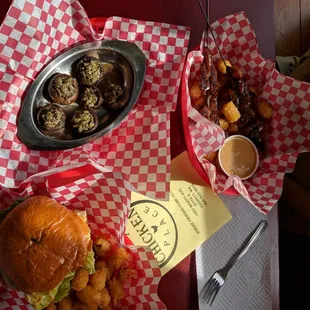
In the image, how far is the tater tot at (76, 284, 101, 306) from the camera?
123 cm

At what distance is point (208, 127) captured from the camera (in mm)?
1330

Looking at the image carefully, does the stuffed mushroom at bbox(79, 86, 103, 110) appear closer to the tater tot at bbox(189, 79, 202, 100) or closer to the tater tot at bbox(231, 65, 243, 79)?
the tater tot at bbox(189, 79, 202, 100)

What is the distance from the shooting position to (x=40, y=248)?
1139mm

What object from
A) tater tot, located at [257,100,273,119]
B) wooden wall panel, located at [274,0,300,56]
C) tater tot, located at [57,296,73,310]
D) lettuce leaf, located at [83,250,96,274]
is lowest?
tater tot, located at [57,296,73,310]

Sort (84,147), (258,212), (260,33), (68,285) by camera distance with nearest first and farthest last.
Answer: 1. (68,285)
2. (84,147)
3. (258,212)
4. (260,33)

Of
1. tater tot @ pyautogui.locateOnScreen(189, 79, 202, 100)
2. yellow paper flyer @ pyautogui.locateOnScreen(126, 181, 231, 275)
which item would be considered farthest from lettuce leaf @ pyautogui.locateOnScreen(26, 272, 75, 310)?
tater tot @ pyautogui.locateOnScreen(189, 79, 202, 100)

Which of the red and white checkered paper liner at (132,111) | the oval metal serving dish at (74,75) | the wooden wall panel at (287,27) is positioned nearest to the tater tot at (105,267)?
the red and white checkered paper liner at (132,111)

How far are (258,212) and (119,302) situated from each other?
1.70 feet

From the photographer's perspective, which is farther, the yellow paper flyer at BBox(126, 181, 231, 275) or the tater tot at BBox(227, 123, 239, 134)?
the tater tot at BBox(227, 123, 239, 134)

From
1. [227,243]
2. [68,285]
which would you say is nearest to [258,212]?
[227,243]

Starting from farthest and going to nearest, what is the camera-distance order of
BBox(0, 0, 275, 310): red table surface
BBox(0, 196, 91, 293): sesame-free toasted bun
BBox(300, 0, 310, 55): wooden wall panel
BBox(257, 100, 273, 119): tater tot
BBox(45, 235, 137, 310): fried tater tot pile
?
BBox(300, 0, 310, 55): wooden wall panel, BBox(257, 100, 273, 119): tater tot, BBox(0, 0, 275, 310): red table surface, BBox(45, 235, 137, 310): fried tater tot pile, BBox(0, 196, 91, 293): sesame-free toasted bun

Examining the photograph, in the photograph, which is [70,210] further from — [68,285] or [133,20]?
[133,20]

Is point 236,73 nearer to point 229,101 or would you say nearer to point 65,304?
point 229,101

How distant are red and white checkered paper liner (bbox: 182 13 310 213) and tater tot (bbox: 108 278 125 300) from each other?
0.40 meters
